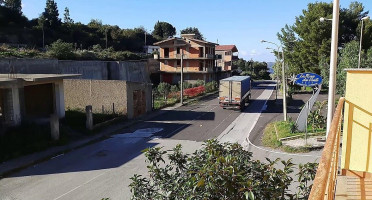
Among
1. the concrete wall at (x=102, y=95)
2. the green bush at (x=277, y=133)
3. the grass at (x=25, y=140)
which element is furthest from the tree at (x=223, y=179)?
the concrete wall at (x=102, y=95)

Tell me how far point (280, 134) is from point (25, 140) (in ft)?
51.7

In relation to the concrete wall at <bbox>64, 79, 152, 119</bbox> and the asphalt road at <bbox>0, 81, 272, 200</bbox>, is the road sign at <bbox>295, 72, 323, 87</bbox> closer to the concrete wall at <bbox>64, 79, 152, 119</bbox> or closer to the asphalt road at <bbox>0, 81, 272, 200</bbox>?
the asphalt road at <bbox>0, 81, 272, 200</bbox>

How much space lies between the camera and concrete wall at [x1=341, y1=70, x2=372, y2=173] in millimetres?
6043

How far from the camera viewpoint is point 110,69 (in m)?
44.9

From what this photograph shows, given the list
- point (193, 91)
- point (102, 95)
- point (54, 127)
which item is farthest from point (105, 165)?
point (193, 91)

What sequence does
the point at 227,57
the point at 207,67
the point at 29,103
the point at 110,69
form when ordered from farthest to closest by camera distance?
1. the point at 227,57
2. the point at 207,67
3. the point at 110,69
4. the point at 29,103

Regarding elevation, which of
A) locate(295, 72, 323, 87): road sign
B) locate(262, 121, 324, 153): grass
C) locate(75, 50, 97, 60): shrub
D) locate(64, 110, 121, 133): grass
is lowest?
locate(262, 121, 324, 153): grass

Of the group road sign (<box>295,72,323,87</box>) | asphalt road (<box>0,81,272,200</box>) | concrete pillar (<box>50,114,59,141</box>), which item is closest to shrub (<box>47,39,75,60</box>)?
asphalt road (<box>0,81,272,200</box>)

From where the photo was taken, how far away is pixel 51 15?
7112cm

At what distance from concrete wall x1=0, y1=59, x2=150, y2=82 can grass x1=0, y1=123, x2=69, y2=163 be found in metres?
7.89

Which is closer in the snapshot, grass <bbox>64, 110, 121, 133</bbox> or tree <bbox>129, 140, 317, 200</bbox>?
tree <bbox>129, 140, 317, 200</bbox>

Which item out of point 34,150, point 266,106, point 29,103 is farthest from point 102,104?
point 266,106

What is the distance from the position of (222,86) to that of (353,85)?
2675 centimetres

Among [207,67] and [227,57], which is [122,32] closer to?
[227,57]
